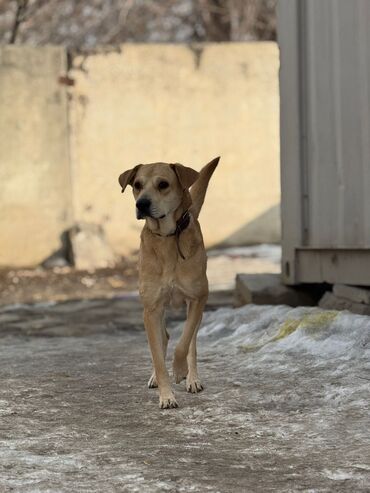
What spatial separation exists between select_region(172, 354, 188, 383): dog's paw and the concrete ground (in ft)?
0.29

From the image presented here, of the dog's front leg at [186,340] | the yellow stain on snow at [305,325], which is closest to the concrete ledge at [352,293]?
the yellow stain on snow at [305,325]

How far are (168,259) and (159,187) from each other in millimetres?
359

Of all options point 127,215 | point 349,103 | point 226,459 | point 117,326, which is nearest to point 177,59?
point 127,215

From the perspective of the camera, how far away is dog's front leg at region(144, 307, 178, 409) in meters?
4.32

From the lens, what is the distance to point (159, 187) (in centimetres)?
438

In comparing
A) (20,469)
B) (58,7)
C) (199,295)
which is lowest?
(20,469)

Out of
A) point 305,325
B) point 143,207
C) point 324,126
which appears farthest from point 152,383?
point 324,126

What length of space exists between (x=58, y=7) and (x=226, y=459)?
1560cm

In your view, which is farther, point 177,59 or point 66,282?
point 177,59

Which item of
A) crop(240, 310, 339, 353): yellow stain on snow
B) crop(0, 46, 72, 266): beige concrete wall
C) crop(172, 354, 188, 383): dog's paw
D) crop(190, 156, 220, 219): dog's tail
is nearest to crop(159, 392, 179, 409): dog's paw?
crop(172, 354, 188, 383): dog's paw

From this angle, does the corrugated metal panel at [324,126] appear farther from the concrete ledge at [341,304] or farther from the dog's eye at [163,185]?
the dog's eye at [163,185]

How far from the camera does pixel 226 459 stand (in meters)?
3.39

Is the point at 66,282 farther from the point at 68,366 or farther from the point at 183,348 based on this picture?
the point at 183,348

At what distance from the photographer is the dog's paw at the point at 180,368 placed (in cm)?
457
